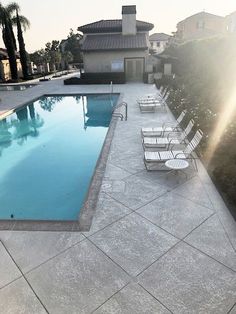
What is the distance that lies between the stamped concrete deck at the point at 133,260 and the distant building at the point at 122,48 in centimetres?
2795

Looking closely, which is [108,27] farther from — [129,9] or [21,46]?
[21,46]

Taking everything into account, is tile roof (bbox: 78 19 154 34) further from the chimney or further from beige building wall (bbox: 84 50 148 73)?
beige building wall (bbox: 84 50 148 73)

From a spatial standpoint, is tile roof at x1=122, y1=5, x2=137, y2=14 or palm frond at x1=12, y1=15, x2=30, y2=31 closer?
tile roof at x1=122, y1=5, x2=137, y2=14

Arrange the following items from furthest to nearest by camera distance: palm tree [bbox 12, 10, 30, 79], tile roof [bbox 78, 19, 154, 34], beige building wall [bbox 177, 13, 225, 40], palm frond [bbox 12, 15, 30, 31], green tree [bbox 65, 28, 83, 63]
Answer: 1. green tree [bbox 65, 28, 83, 63]
2. beige building wall [bbox 177, 13, 225, 40]
3. palm frond [bbox 12, 15, 30, 31]
4. palm tree [bbox 12, 10, 30, 79]
5. tile roof [bbox 78, 19, 154, 34]

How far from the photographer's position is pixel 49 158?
1123 centimetres

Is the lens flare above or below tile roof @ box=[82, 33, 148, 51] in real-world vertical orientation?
below

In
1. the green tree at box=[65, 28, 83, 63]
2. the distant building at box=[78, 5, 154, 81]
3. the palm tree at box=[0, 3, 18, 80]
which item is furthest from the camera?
the green tree at box=[65, 28, 83, 63]

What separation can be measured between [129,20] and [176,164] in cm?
3086

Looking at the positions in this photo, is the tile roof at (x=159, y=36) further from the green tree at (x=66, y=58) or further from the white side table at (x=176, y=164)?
the white side table at (x=176, y=164)

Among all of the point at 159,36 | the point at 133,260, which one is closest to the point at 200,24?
the point at 159,36

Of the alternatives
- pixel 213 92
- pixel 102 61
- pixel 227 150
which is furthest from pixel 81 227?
pixel 102 61

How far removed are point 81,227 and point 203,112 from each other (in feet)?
29.1

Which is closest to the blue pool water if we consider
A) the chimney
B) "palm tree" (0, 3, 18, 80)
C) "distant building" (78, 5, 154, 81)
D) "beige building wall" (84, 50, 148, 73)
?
"beige building wall" (84, 50, 148, 73)

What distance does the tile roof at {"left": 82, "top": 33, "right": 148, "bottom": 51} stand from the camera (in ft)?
105
